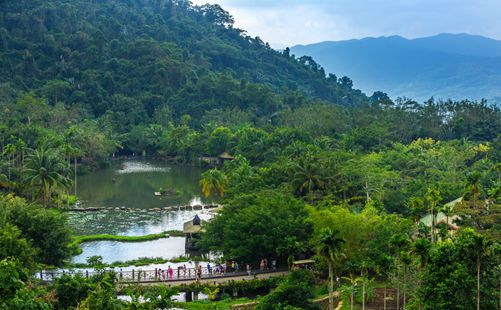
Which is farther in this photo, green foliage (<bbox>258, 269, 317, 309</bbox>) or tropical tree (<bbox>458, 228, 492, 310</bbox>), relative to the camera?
green foliage (<bbox>258, 269, 317, 309</bbox>)

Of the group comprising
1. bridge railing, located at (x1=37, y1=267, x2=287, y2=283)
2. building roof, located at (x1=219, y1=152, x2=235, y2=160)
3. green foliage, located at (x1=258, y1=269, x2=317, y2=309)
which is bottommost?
bridge railing, located at (x1=37, y1=267, x2=287, y2=283)

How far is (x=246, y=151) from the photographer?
8381cm

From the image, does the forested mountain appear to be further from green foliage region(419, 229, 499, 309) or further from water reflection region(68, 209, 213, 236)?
green foliage region(419, 229, 499, 309)

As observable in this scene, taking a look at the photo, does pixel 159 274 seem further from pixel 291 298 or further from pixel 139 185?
pixel 139 185

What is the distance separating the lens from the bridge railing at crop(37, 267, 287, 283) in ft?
119

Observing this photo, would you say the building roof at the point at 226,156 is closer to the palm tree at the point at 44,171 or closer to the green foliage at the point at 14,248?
the palm tree at the point at 44,171

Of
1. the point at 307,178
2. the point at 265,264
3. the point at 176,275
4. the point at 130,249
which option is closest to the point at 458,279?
the point at 265,264

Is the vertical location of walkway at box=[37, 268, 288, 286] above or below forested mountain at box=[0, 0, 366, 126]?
below

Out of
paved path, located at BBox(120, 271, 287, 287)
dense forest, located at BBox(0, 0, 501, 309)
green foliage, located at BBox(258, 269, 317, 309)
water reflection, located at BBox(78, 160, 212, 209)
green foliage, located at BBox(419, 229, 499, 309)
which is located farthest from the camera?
water reflection, located at BBox(78, 160, 212, 209)

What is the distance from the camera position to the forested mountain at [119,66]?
378ft

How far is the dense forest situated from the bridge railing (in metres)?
1.20

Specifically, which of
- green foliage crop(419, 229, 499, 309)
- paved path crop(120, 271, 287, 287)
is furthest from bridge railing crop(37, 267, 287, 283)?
green foliage crop(419, 229, 499, 309)

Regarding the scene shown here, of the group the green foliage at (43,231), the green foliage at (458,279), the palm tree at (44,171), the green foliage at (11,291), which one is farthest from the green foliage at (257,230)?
the green foliage at (11,291)

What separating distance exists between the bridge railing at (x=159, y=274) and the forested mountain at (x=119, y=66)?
225ft
